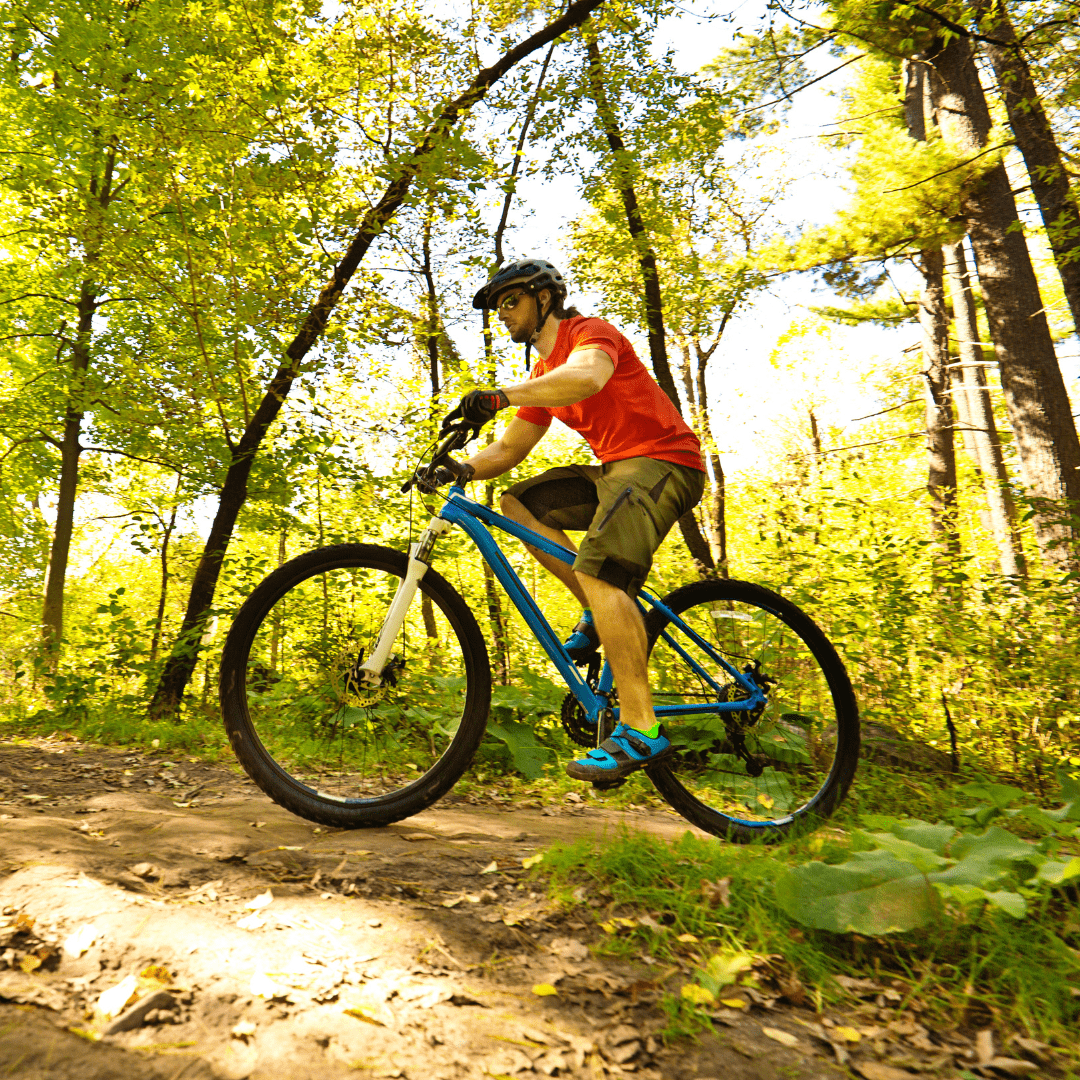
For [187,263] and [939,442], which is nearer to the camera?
[187,263]

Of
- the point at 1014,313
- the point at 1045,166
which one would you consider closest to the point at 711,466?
the point at 1014,313

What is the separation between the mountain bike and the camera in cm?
279

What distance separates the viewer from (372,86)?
8016 millimetres

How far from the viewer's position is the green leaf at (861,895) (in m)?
1.70

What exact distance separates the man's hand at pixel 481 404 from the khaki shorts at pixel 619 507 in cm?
45

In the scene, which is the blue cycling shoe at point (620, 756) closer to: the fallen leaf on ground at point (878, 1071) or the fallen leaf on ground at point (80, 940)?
the fallen leaf on ground at point (878, 1071)

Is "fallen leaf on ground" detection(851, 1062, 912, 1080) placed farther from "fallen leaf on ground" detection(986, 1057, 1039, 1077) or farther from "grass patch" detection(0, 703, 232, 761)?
"grass patch" detection(0, 703, 232, 761)

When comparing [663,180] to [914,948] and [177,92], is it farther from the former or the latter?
[914,948]

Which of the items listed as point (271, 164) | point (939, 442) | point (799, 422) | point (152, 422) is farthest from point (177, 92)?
point (799, 422)

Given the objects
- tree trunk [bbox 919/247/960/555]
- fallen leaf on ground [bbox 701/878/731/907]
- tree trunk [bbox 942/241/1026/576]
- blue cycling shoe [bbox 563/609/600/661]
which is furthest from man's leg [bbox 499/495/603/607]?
tree trunk [bbox 919/247/960/555]

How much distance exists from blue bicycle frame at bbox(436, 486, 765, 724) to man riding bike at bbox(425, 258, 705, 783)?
3.0 inches

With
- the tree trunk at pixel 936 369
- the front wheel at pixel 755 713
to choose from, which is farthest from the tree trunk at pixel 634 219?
the front wheel at pixel 755 713

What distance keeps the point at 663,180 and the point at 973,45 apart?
4.08 meters

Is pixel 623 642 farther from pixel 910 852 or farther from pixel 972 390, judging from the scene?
pixel 972 390
